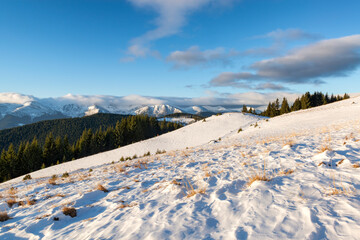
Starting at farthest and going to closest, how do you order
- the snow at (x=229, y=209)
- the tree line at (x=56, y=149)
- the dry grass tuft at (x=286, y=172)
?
the tree line at (x=56, y=149), the dry grass tuft at (x=286, y=172), the snow at (x=229, y=209)

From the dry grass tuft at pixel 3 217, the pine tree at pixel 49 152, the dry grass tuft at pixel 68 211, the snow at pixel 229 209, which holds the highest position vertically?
the snow at pixel 229 209

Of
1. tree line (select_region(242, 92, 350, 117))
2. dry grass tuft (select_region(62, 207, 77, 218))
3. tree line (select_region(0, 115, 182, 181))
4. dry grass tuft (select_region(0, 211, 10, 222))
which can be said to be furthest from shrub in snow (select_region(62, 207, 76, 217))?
tree line (select_region(242, 92, 350, 117))

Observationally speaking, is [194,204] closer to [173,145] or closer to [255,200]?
[255,200]

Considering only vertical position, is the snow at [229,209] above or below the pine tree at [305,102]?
below

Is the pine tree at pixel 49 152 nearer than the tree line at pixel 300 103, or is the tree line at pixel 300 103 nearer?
the pine tree at pixel 49 152

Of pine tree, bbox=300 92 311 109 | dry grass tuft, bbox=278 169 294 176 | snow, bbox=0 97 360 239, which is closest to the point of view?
snow, bbox=0 97 360 239

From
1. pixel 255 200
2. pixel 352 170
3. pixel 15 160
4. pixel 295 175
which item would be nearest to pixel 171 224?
pixel 255 200

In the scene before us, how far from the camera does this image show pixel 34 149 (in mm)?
56219

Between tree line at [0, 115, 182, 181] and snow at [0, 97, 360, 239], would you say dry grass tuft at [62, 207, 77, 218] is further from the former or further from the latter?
tree line at [0, 115, 182, 181]

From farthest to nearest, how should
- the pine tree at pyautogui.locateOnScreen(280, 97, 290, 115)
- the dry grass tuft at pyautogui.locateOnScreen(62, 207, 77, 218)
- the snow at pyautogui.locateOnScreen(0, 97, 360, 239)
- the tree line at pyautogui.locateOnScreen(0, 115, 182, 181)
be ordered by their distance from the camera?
the pine tree at pyautogui.locateOnScreen(280, 97, 290, 115) < the tree line at pyautogui.locateOnScreen(0, 115, 182, 181) < the dry grass tuft at pyautogui.locateOnScreen(62, 207, 77, 218) < the snow at pyautogui.locateOnScreen(0, 97, 360, 239)

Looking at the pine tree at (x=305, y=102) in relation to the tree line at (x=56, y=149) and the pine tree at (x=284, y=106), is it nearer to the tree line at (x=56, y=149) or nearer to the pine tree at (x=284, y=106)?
the pine tree at (x=284, y=106)

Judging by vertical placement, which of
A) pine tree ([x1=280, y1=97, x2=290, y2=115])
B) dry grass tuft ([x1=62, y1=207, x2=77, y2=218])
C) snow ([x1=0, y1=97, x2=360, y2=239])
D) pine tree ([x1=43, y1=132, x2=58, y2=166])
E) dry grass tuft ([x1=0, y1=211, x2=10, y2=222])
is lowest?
pine tree ([x1=43, y1=132, x2=58, y2=166])

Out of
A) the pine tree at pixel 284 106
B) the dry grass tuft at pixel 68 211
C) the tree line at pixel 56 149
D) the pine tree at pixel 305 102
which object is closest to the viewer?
the dry grass tuft at pixel 68 211

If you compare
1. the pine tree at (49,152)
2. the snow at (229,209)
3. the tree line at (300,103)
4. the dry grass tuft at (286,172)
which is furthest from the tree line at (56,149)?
the tree line at (300,103)
